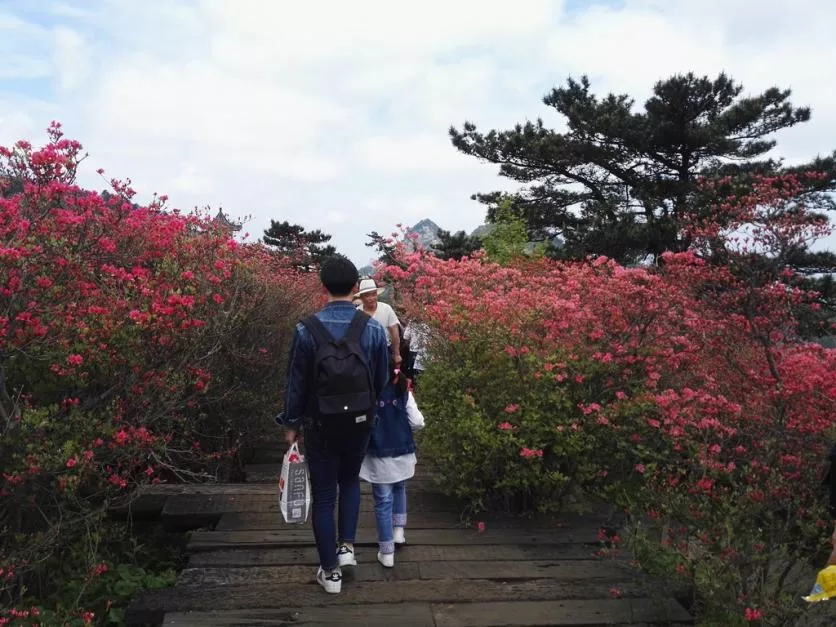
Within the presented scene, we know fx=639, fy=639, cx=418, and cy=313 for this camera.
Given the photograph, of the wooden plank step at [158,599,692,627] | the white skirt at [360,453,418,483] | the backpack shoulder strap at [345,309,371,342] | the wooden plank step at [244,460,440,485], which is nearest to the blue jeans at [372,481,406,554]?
the white skirt at [360,453,418,483]

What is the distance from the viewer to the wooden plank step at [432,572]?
132 inches

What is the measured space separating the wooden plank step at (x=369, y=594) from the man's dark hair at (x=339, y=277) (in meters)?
1.49

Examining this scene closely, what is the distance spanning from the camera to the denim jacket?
294 centimetres

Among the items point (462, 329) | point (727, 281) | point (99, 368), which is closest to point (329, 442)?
point (99, 368)

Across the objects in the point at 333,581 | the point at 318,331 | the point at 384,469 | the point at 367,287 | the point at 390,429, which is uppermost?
the point at 367,287

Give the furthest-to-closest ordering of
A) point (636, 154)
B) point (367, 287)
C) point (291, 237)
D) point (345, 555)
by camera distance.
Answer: point (291, 237) → point (636, 154) → point (367, 287) → point (345, 555)

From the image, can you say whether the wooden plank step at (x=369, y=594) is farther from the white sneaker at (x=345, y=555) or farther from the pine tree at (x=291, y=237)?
the pine tree at (x=291, y=237)

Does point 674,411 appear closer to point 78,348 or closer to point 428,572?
point 428,572

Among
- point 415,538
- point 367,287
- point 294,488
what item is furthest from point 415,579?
point 367,287

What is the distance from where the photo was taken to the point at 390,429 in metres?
3.53

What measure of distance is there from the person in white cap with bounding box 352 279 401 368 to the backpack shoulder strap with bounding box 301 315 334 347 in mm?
1233

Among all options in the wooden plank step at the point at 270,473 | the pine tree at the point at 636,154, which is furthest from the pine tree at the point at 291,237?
the wooden plank step at the point at 270,473

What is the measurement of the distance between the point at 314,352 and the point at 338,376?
16cm

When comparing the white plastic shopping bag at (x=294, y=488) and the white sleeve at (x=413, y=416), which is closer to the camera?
the white plastic shopping bag at (x=294, y=488)
